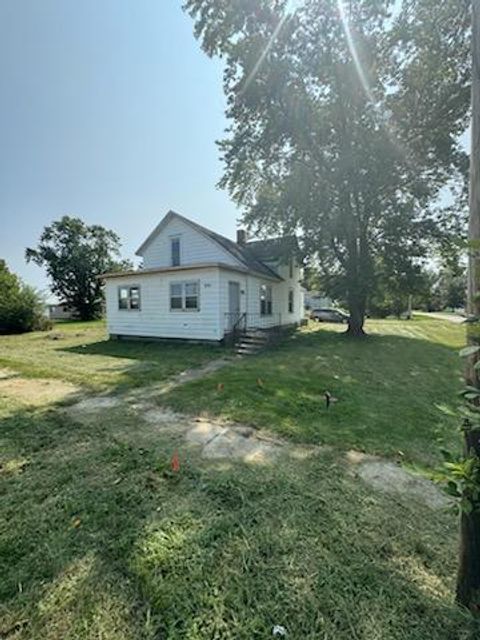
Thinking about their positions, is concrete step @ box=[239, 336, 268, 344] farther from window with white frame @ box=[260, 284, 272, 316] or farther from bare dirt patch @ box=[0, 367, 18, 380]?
bare dirt patch @ box=[0, 367, 18, 380]

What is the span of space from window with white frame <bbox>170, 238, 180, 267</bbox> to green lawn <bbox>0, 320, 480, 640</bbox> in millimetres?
12088

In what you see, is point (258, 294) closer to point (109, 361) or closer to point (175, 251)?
point (175, 251)

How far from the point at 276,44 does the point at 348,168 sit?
5.76 m

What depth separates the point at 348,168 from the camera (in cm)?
1397

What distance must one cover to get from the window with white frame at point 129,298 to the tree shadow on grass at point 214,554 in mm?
11974

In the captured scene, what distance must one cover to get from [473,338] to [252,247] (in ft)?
63.7

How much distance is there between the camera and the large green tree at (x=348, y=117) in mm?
12844

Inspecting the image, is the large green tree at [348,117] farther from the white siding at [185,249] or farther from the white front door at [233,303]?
the white front door at [233,303]

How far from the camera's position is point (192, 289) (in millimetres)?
13203

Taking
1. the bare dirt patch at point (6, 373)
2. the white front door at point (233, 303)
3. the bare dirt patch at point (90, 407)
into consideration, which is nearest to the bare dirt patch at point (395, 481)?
the bare dirt patch at point (90, 407)

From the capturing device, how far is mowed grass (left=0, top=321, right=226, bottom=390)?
766 cm

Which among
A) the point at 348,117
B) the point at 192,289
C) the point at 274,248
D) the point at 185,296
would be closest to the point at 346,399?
the point at 192,289

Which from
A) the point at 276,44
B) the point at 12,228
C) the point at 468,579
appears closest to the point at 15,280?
the point at 12,228

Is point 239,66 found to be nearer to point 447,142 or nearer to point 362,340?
point 447,142
